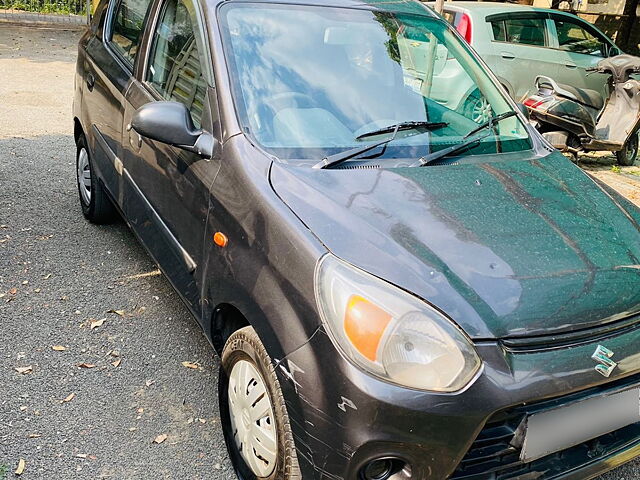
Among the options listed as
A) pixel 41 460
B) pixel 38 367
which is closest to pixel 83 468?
pixel 41 460

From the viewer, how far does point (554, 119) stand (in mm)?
7246

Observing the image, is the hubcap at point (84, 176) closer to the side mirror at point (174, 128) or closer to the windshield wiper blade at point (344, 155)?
the side mirror at point (174, 128)

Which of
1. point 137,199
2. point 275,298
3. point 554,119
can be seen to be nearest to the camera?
point 275,298

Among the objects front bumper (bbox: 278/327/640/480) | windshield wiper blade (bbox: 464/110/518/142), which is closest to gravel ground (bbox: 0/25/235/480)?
front bumper (bbox: 278/327/640/480)

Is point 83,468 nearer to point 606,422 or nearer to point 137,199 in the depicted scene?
point 137,199

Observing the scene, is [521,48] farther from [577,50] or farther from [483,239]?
[483,239]

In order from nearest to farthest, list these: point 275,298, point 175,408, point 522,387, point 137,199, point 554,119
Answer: point 522,387, point 275,298, point 175,408, point 137,199, point 554,119

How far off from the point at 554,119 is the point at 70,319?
224 inches

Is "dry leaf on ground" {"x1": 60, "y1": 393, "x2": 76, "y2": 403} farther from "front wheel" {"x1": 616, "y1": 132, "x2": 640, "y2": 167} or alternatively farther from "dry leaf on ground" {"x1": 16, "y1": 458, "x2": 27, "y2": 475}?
"front wheel" {"x1": 616, "y1": 132, "x2": 640, "y2": 167}

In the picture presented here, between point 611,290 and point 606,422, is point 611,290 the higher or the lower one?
the higher one

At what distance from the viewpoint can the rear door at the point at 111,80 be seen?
3666 mm

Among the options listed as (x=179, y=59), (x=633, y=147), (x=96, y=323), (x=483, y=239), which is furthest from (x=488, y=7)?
(x=483, y=239)

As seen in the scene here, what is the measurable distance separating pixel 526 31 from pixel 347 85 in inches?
256

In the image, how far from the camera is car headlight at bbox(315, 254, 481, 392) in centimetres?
185
